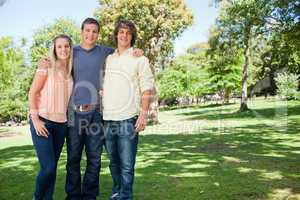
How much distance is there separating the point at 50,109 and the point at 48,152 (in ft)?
1.52

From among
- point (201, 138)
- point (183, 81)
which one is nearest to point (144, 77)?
point (201, 138)

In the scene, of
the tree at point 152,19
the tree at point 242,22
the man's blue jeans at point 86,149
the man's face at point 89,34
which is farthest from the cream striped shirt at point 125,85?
the tree at point 152,19

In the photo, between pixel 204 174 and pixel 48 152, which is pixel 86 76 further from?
pixel 204 174

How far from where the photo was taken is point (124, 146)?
14.6ft

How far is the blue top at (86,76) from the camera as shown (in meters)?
4.52

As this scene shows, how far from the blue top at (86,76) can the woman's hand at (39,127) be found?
515 millimetres

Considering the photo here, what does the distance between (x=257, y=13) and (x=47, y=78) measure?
37.4 feet

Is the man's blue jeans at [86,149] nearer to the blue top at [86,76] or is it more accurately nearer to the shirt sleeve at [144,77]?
the blue top at [86,76]

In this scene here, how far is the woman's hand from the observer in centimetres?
411

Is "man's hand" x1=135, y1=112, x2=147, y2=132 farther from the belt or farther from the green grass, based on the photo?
the green grass

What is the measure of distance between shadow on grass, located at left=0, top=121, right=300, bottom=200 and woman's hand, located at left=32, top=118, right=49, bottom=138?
1.42 meters

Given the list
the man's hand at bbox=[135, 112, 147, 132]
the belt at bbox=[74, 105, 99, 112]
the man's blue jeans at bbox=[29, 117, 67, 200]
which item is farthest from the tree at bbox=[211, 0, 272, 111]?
the man's blue jeans at bbox=[29, 117, 67, 200]

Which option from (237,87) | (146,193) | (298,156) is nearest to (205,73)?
(237,87)

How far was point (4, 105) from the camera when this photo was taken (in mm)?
30781
